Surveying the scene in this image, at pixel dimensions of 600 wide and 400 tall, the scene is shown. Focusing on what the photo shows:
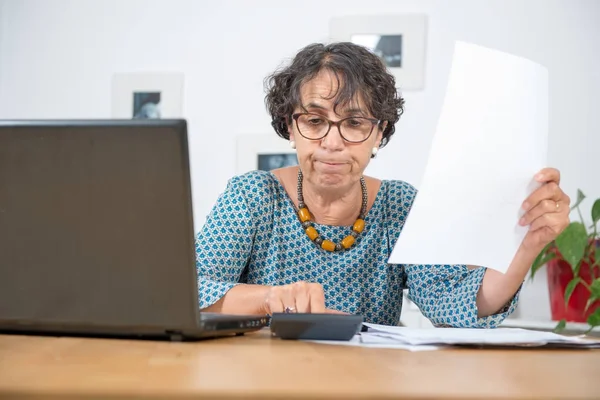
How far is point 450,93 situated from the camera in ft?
3.41

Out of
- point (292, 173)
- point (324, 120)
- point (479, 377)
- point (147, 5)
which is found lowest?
point (479, 377)

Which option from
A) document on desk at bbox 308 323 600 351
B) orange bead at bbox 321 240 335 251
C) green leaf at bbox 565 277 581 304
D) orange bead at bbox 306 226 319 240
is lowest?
green leaf at bbox 565 277 581 304

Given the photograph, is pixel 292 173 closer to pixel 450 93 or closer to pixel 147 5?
pixel 450 93

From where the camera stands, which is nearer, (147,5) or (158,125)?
(158,125)

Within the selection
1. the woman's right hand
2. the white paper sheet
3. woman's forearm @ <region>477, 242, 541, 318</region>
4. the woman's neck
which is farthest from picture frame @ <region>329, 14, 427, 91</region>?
the white paper sheet

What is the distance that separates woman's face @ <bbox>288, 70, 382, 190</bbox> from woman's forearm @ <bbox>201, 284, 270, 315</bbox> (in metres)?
0.44

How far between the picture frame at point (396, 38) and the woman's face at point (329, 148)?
1282 millimetres

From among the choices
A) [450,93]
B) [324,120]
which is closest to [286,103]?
[324,120]

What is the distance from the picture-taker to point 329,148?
1.67 m

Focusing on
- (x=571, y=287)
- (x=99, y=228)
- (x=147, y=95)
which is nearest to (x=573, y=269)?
(x=571, y=287)

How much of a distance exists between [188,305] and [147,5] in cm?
259

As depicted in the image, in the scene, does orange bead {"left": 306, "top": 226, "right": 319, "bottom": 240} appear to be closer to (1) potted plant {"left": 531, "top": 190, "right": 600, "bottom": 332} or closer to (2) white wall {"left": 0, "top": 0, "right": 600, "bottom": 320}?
(1) potted plant {"left": 531, "top": 190, "right": 600, "bottom": 332}

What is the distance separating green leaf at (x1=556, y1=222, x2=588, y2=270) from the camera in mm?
2430

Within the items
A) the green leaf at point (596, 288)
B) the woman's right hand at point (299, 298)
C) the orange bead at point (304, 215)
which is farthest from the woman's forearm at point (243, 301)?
the green leaf at point (596, 288)
